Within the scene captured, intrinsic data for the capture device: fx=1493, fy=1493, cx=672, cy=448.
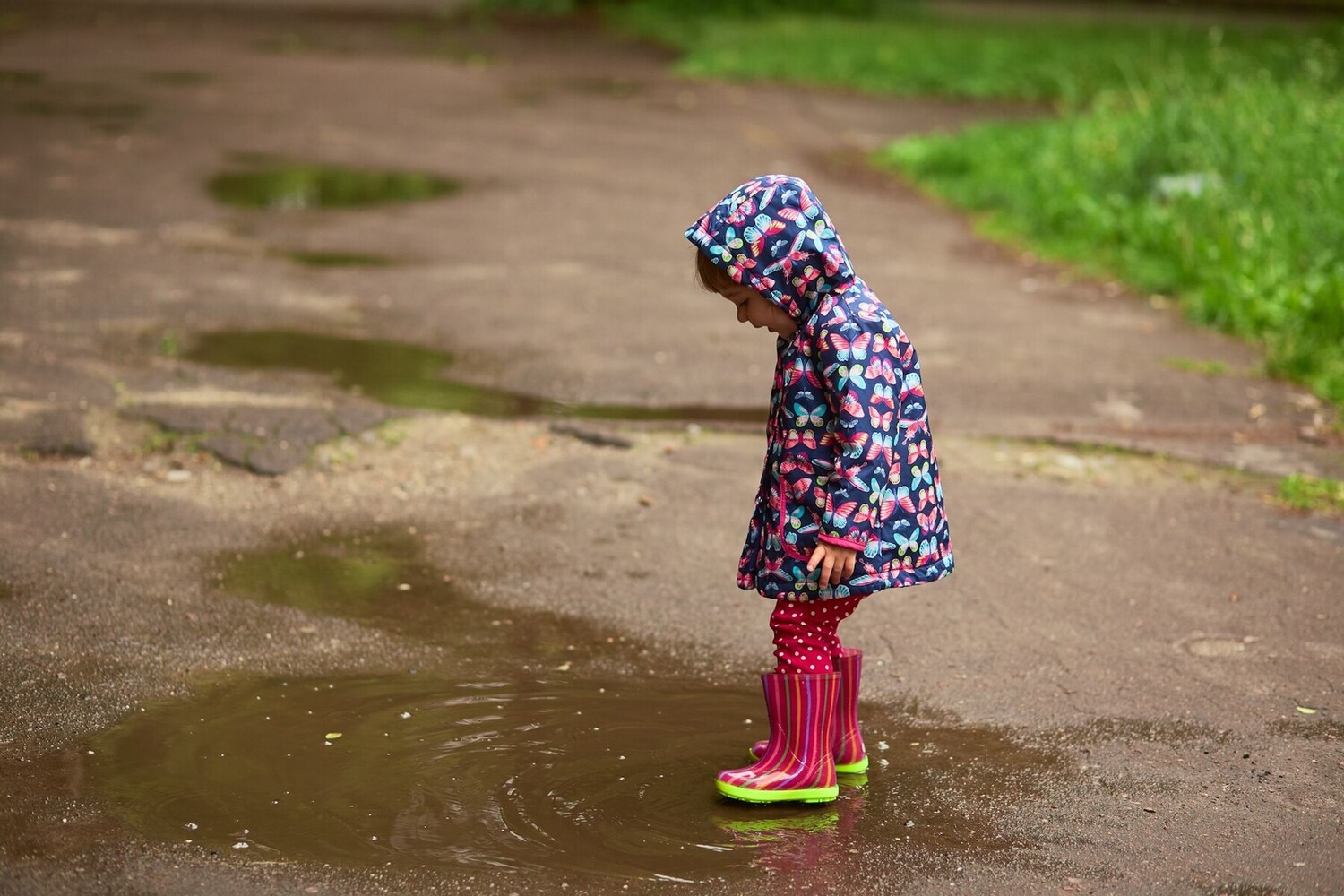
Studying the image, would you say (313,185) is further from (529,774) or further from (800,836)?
(800,836)

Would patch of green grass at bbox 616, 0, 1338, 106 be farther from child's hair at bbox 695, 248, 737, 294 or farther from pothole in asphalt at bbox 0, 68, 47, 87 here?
child's hair at bbox 695, 248, 737, 294

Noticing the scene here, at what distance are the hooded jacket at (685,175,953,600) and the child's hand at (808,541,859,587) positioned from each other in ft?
0.07

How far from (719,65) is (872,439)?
1478 cm

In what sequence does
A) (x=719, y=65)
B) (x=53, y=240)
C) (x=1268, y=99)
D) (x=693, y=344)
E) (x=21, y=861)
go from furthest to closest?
(x=719, y=65)
(x=1268, y=99)
(x=53, y=240)
(x=693, y=344)
(x=21, y=861)

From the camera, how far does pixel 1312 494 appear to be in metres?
5.70

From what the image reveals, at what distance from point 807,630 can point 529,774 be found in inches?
29.9

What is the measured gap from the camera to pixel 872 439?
128 inches

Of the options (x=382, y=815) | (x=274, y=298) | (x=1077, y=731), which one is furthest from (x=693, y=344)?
(x=382, y=815)

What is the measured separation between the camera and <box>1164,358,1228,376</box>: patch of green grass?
23.8ft

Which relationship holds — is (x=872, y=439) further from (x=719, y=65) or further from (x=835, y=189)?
(x=719, y=65)

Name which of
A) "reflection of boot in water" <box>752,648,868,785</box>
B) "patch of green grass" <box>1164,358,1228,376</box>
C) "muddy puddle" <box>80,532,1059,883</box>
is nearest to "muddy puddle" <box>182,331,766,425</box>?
"muddy puddle" <box>80,532,1059,883</box>

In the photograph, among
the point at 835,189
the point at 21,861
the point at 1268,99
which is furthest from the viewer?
the point at 835,189

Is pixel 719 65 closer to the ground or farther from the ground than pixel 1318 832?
farther from the ground

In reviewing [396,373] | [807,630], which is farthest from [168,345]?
[807,630]
